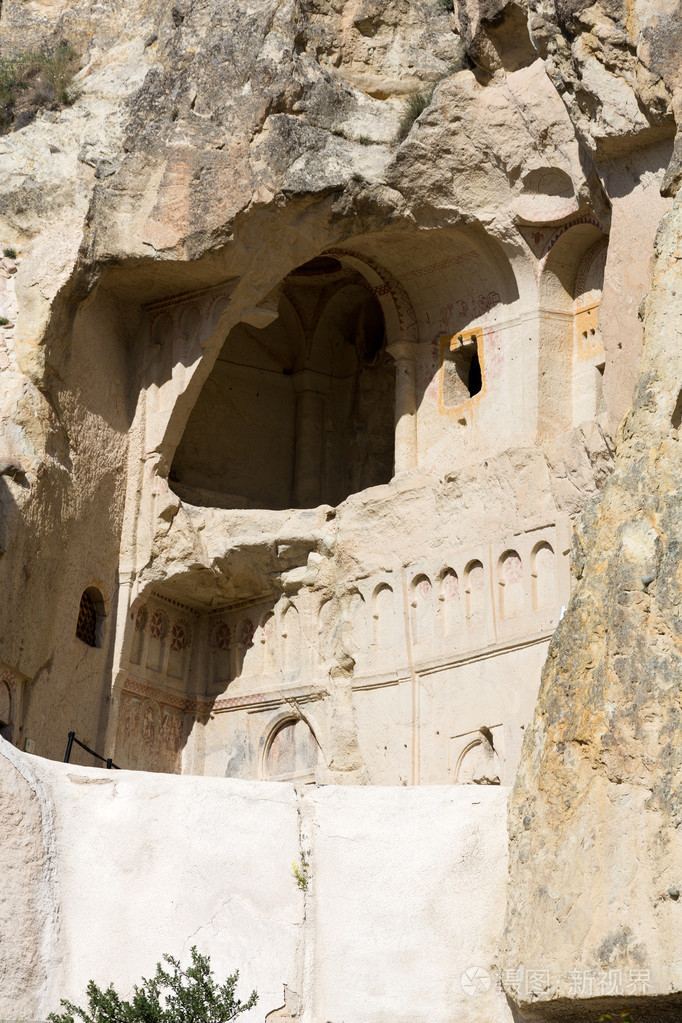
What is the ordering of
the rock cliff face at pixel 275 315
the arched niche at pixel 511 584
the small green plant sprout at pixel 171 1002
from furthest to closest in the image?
the arched niche at pixel 511 584, the rock cliff face at pixel 275 315, the small green plant sprout at pixel 171 1002

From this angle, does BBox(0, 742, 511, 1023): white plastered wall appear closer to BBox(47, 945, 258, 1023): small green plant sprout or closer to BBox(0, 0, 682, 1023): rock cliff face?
BBox(47, 945, 258, 1023): small green plant sprout

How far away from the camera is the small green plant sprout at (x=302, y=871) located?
31.8 ft

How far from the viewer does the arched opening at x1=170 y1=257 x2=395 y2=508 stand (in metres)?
19.0

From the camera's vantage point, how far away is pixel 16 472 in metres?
14.9

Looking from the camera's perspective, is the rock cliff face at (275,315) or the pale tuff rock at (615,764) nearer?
the pale tuff rock at (615,764)

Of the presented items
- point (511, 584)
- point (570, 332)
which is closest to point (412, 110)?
point (570, 332)

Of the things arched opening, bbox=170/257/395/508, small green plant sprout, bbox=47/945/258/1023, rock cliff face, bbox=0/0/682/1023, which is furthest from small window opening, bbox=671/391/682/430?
arched opening, bbox=170/257/395/508

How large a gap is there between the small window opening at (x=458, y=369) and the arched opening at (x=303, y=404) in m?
1.70

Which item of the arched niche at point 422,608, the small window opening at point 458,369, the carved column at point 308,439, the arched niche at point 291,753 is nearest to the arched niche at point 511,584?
the arched niche at point 422,608

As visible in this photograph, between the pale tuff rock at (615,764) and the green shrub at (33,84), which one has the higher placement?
the green shrub at (33,84)

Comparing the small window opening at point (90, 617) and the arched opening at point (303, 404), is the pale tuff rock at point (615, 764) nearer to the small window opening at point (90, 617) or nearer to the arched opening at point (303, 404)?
the small window opening at point (90, 617)

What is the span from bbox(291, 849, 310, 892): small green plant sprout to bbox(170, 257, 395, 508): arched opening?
938cm

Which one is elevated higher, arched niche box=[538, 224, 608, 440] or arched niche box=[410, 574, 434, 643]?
arched niche box=[538, 224, 608, 440]

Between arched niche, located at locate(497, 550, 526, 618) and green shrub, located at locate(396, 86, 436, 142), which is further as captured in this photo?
green shrub, located at locate(396, 86, 436, 142)
